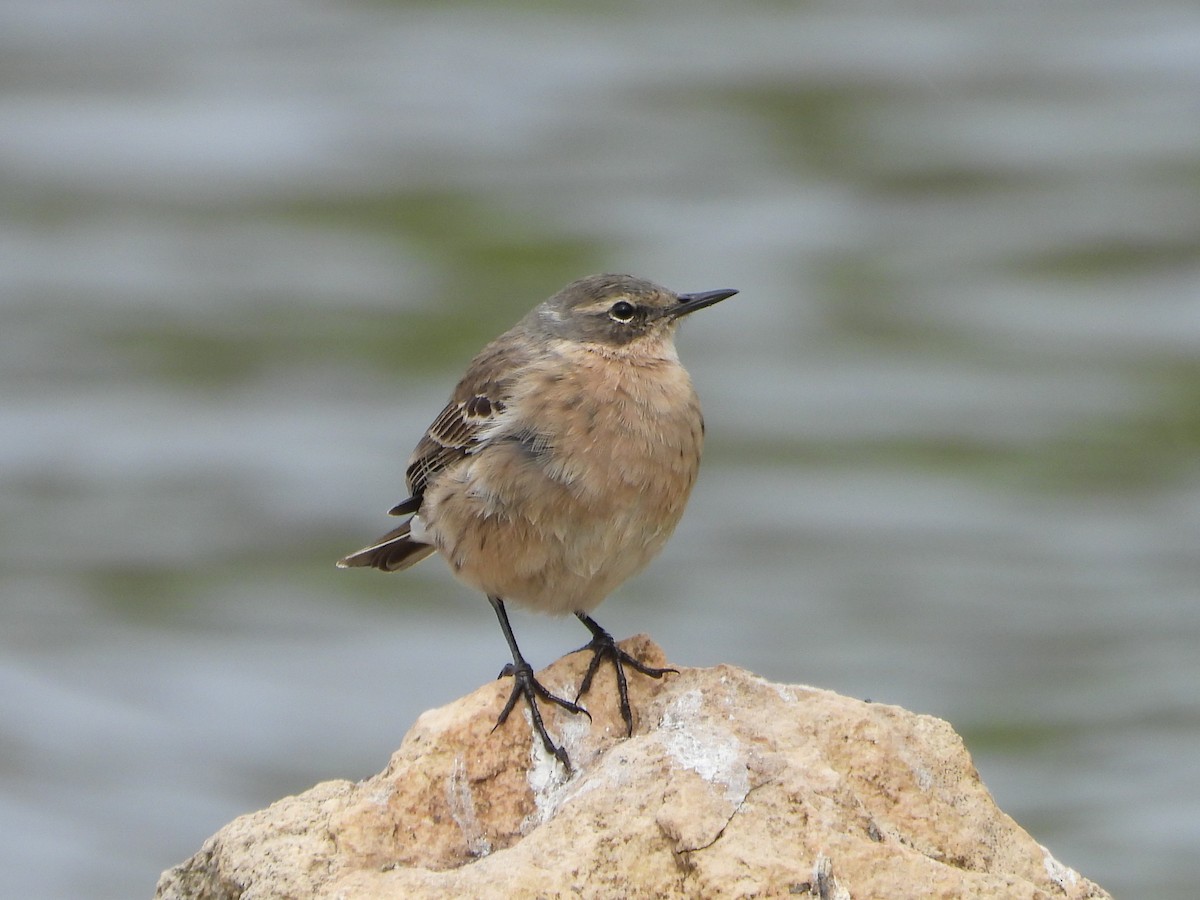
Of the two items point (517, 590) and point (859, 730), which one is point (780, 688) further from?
point (517, 590)

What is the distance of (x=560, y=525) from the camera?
8469mm

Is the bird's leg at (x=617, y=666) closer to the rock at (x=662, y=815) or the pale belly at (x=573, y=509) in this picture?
the rock at (x=662, y=815)

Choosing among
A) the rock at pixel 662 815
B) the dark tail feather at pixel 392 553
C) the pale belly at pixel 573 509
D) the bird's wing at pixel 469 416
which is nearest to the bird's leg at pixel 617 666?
the rock at pixel 662 815

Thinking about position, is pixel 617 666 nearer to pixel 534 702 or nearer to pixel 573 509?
pixel 534 702

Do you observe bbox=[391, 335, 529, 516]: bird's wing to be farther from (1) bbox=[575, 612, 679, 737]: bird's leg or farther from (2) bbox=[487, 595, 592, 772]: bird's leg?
(2) bbox=[487, 595, 592, 772]: bird's leg

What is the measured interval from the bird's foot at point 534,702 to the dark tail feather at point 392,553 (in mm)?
2058

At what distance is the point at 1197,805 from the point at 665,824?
43.0 feet

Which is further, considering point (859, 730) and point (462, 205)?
point (462, 205)

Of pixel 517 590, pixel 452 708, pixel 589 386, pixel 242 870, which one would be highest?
pixel 589 386

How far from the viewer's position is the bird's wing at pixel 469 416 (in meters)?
9.02

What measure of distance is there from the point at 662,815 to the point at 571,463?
256 cm

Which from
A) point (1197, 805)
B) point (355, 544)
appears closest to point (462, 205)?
point (355, 544)

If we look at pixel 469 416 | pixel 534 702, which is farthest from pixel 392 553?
pixel 534 702

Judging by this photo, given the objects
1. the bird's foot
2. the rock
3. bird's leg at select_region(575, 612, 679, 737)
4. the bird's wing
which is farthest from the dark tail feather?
the rock
